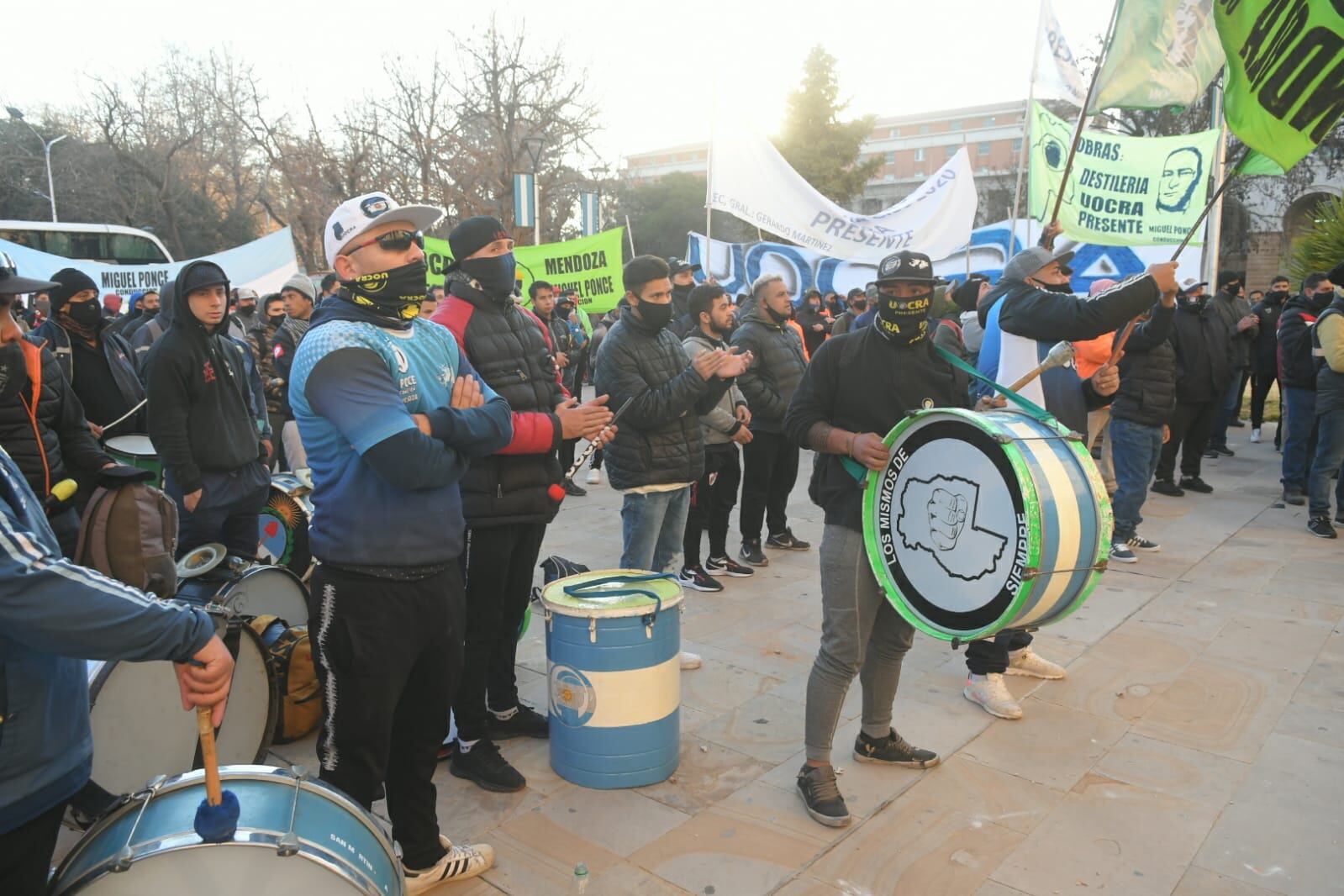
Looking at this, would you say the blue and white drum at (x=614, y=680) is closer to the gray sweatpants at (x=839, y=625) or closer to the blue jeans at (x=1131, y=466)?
the gray sweatpants at (x=839, y=625)

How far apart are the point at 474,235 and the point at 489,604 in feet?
5.20

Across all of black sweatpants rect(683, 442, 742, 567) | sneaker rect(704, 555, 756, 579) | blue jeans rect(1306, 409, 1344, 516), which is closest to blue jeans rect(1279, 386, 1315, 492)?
blue jeans rect(1306, 409, 1344, 516)

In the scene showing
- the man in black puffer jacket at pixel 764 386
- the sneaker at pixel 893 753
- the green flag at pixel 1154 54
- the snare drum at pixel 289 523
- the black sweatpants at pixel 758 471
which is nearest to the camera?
the sneaker at pixel 893 753

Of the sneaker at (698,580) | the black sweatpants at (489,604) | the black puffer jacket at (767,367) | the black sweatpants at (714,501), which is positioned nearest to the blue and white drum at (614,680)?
the black sweatpants at (489,604)

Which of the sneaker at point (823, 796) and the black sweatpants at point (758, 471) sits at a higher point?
the black sweatpants at point (758, 471)

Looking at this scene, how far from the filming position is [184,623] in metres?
1.88

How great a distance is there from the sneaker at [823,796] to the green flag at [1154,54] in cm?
329

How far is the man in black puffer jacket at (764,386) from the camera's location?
6902mm

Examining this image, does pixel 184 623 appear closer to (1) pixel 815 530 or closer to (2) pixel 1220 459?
(1) pixel 815 530

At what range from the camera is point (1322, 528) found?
799cm

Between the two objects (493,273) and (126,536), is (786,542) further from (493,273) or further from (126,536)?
(126,536)

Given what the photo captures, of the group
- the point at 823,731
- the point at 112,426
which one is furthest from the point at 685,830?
the point at 112,426

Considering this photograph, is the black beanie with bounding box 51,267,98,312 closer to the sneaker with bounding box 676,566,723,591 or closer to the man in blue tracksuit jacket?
the sneaker with bounding box 676,566,723,591

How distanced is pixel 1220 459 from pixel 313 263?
90.4ft
